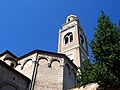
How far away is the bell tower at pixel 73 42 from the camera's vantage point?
88.6 ft

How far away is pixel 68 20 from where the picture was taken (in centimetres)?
3731

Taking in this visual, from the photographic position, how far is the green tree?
936cm

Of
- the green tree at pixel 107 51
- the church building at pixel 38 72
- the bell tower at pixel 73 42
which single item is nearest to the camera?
the green tree at pixel 107 51

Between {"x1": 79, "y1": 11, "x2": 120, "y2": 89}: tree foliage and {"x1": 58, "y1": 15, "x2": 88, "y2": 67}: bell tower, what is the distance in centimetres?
1418

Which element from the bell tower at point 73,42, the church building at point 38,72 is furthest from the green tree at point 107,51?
the bell tower at point 73,42

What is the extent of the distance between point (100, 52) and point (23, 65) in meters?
11.2

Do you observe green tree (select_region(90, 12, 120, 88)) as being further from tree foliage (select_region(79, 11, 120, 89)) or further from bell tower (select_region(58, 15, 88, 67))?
bell tower (select_region(58, 15, 88, 67))

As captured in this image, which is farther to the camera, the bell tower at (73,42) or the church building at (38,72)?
the bell tower at (73,42)

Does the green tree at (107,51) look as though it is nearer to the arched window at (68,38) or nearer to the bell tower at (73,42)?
the bell tower at (73,42)

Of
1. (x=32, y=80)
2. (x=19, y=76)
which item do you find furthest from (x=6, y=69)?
(x=32, y=80)

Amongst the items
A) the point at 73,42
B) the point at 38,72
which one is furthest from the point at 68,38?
the point at 38,72

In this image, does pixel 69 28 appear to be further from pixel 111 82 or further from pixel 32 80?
pixel 111 82

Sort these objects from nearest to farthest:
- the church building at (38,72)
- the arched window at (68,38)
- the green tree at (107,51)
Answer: the green tree at (107,51) < the church building at (38,72) < the arched window at (68,38)

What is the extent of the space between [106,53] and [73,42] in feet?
64.1
